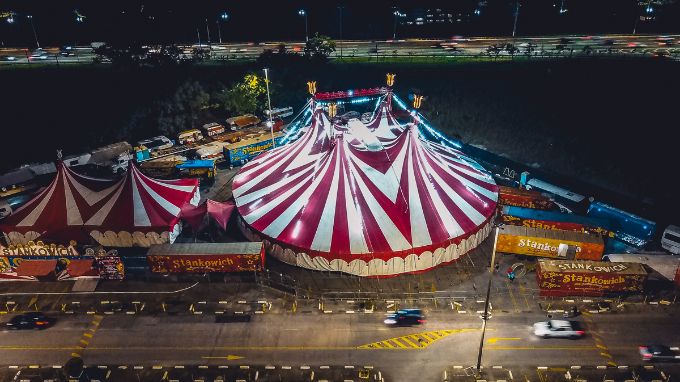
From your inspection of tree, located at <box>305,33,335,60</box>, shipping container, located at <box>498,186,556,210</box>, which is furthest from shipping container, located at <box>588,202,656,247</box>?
tree, located at <box>305,33,335,60</box>

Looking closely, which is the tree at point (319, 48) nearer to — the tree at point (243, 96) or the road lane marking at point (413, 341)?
the tree at point (243, 96)

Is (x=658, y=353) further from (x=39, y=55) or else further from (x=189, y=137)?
(x=39, y=55)

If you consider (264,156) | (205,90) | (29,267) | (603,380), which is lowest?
(603,380)

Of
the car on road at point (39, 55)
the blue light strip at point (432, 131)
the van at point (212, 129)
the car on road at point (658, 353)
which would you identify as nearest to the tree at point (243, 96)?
the van at point (212, 129)

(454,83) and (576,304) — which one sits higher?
(454,83)

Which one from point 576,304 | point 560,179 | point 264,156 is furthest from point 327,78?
point 576,304

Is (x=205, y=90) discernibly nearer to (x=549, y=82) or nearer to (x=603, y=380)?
(x=549, y=82)

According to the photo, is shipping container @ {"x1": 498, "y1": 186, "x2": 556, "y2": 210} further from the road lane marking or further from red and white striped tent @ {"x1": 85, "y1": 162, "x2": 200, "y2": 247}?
red and white striped tent @ {"x1": 85, "y1": 162, "x2": 200, "y2": 247}
